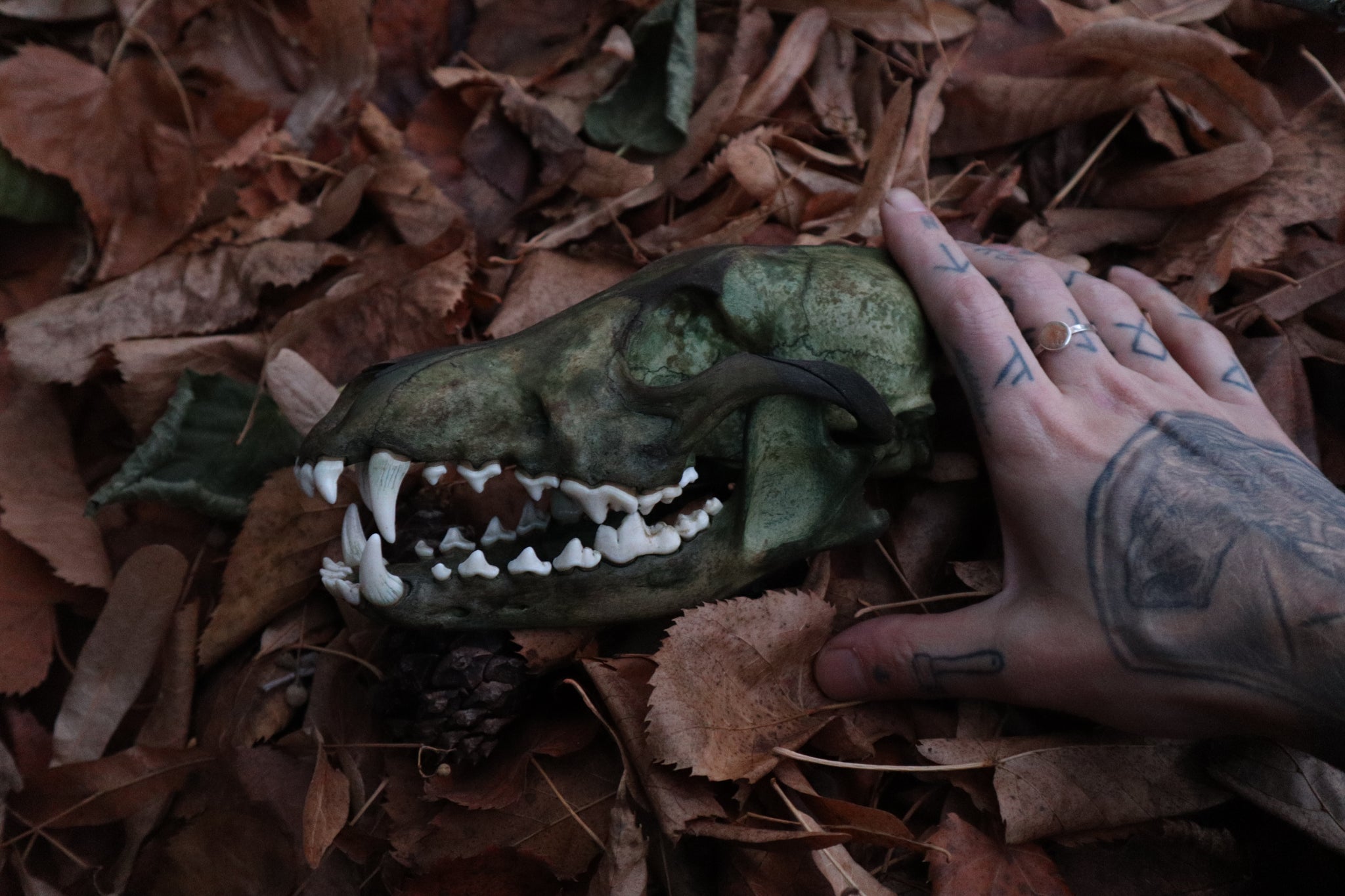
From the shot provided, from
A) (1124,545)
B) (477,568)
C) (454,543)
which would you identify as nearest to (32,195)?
(454,543)

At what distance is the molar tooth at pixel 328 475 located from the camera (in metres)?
1.34

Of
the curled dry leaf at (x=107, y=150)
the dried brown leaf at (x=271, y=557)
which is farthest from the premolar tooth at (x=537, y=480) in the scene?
the curled dry leaf at (x=107, y=150)

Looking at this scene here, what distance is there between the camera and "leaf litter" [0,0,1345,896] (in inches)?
60.1

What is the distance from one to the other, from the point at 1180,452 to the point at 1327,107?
1332 mm

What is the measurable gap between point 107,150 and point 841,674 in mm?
2280

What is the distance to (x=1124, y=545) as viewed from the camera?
56.4 inches

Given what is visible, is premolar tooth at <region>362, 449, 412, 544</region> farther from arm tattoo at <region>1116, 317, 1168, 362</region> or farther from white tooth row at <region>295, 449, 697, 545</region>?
arm tattoo at <region>1116, 317, 1168, 362</region>

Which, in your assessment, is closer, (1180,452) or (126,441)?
(1180,452)

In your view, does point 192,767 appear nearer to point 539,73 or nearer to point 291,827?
point 291,827

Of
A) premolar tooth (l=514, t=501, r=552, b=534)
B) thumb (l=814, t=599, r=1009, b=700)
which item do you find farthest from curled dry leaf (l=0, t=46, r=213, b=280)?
thumb (l=814, t=599, r=1009, b=700)

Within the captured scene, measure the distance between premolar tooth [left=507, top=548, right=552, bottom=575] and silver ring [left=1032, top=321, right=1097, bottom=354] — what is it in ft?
3.23

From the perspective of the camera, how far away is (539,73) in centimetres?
246

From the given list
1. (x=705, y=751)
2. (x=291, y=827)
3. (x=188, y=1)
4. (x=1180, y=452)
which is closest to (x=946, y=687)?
(x=705, y=751)

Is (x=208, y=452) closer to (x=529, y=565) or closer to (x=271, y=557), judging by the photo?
(x=271, y=557)
